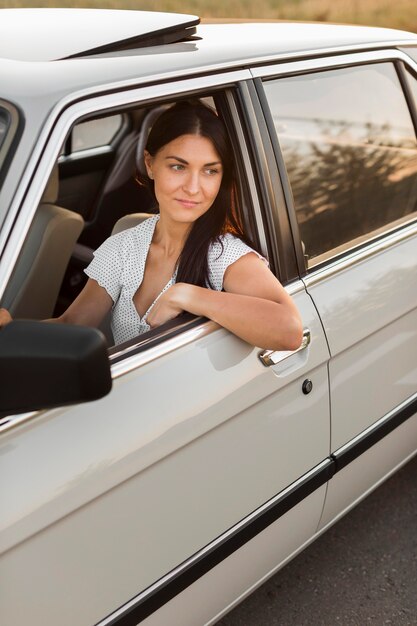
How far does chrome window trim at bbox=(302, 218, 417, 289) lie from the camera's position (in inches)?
89.8

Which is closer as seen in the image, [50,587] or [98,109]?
[50,587]

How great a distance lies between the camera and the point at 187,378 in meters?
1.87

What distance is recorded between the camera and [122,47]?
201 cm

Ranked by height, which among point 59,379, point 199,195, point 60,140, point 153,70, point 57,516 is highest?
point 153,70

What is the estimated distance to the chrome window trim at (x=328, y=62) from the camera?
2.14 m

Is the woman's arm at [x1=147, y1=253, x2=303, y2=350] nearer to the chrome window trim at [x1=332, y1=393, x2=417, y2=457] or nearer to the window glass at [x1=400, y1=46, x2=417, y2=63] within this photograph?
the chrome window trim at [x1=332, y1=393, x2=417, y2=457]

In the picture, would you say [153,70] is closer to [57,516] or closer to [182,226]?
[182,226]

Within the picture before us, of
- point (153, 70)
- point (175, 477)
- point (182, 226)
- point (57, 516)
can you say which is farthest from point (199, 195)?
point (57, 516)

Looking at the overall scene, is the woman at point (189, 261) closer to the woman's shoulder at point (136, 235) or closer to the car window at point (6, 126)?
the woman's shoulder at point (136, 235)

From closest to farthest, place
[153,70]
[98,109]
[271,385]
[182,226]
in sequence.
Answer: [98,109]
[153,70]
[271,385]
[182,226]

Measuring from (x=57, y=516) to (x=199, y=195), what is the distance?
0.89 metres

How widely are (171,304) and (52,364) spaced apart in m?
0.63

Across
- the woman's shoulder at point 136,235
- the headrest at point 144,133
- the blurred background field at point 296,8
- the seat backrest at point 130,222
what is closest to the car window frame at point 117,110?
the woman's shoulder at point 136,235

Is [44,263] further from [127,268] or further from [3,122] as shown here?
[3,122]
